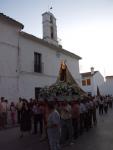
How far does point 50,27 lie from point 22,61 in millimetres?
10647

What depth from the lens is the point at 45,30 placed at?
1129 inches

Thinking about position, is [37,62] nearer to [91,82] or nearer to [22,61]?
[22,61]

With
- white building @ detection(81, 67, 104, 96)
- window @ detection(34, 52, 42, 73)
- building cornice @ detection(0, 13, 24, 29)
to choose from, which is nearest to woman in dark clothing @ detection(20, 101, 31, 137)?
building cornice @ detection(0, 13, 24, 29)

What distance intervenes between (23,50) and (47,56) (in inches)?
164

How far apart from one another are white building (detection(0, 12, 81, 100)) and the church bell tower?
3208 millimetres

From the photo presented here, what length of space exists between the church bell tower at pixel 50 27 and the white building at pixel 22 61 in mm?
3208

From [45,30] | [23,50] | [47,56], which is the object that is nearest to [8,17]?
[23,50]

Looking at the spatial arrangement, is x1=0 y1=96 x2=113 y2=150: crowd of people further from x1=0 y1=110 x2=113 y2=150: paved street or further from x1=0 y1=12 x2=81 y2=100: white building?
x1=0 y1=12 x2=81 y2=100: white building

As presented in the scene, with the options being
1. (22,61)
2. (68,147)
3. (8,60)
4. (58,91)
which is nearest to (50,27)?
(22,61)

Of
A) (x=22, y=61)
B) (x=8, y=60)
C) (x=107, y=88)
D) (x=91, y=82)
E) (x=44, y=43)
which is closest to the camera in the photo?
(x=8, y=60)

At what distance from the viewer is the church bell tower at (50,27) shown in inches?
1120

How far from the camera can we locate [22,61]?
1961 centimetres

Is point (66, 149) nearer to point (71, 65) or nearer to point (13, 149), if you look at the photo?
point (13, 149)

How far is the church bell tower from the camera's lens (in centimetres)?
2844
